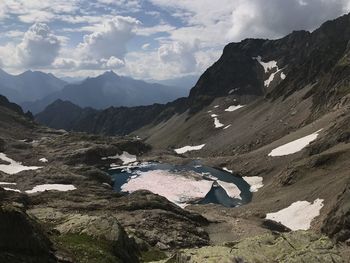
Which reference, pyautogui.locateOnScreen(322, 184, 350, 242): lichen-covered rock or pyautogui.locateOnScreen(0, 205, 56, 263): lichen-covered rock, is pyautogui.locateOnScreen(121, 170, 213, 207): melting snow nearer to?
pyautogui.locateOnScreen(322, 184, 350, 242): lichen-covered rock

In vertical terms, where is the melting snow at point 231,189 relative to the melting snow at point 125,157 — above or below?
below

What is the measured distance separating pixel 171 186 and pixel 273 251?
89178 mm

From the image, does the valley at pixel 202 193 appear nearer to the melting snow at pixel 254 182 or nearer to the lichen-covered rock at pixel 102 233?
the lichen-covered rock at pixel 102 233

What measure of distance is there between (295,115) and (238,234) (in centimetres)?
10520

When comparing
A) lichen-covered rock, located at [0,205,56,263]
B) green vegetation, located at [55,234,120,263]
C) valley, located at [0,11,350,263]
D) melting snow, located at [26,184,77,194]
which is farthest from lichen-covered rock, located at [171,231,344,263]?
melting snow, located at [26,184,77,194]

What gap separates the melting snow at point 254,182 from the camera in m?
115

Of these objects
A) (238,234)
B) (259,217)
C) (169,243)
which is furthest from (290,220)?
(169,243)

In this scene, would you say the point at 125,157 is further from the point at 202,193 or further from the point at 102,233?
the point at 102,233

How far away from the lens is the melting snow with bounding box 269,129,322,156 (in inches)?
4695

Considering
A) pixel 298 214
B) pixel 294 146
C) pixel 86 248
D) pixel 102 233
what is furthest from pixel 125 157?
pixel 86 248

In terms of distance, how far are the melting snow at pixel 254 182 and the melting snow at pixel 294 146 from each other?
31.4 feet

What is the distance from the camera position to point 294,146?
403 feet

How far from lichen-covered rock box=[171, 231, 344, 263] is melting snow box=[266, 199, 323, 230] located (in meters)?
41.6

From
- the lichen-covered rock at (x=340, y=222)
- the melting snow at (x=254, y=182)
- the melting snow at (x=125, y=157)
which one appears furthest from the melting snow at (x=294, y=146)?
the lichen-covered rock at (x=340, y=222)
